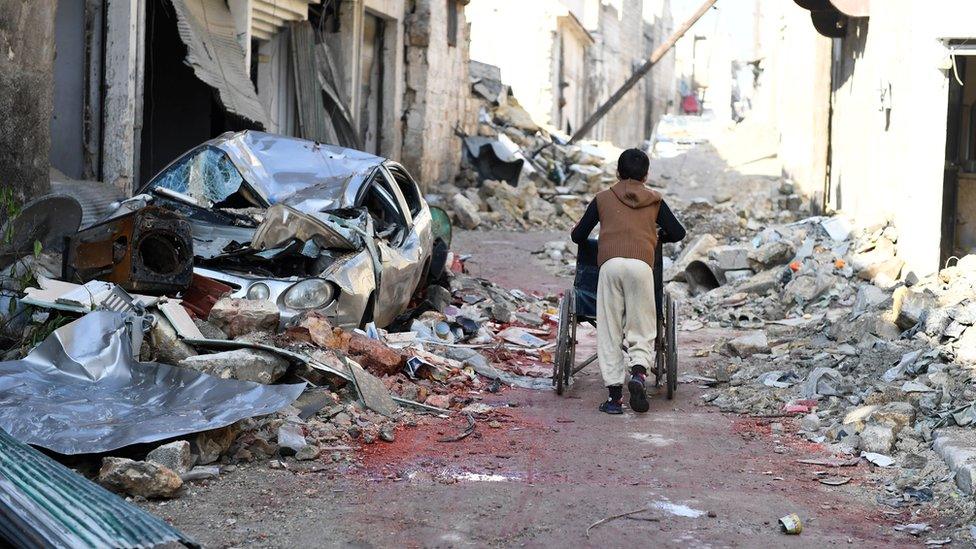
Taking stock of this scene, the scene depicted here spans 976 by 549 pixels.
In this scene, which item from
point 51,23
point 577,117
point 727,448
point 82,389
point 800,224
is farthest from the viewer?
point 577,117

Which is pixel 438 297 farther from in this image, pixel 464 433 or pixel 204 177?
pixel 464 433

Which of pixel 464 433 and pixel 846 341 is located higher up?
pixel 846 341

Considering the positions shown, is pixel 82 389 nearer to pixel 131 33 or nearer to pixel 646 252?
pixel 646 252

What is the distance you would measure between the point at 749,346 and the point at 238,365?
488 centimetres

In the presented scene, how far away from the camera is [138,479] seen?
15.8 ft

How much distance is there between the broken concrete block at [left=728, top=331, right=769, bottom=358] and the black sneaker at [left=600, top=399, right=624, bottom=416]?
254 centimetres

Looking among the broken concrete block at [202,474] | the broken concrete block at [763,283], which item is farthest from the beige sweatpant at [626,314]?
the broken concrete block at [763,283]

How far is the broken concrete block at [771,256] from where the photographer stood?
13852 millimetres

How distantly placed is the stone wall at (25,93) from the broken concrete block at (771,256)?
827 centimetres

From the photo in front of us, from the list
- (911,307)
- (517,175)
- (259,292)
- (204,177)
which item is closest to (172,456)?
(259,292)

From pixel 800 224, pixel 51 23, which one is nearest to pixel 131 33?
pixel 51 23

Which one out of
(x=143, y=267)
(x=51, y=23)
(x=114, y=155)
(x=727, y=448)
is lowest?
(x=727, y=448)

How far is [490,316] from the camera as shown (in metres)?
11.3

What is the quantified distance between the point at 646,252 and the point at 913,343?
249 centimetres
